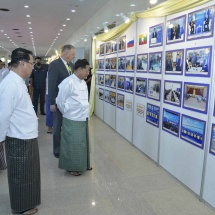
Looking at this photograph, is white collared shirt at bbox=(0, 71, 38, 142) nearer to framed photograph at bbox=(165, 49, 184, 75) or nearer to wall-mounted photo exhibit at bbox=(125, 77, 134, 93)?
framed photograph at bbox=(165, 49, 184, 75)

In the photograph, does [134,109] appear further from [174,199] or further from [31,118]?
[31,118]

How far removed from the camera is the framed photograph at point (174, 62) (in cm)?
296

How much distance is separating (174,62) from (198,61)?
0.47 m

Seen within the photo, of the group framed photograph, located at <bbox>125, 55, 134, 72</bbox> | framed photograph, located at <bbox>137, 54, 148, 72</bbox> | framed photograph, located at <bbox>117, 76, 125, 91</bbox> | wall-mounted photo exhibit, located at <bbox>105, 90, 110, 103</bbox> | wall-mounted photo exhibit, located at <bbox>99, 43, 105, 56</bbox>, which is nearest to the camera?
framed photograph, located at <bbox>137, 54, 148, 72</bbox>

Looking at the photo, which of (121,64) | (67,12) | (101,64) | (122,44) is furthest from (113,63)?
(67,12)

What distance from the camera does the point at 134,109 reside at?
14.5 feet

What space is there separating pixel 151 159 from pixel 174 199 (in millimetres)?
1154

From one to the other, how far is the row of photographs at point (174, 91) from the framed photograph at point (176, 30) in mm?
537

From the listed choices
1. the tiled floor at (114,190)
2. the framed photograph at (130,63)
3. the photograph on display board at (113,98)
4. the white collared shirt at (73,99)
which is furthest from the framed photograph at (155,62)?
the photograph on display board at (113,98)

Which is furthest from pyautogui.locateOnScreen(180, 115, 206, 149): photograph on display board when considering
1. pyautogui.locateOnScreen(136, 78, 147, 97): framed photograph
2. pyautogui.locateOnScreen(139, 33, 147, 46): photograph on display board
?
pyautogui.locateOnScreen(139, 33, 147, 46): photograph on display board

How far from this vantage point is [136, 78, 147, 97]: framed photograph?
398 cm

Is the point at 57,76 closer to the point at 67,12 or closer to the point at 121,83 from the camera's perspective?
the point at 121,83

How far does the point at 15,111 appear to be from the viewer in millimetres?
2059

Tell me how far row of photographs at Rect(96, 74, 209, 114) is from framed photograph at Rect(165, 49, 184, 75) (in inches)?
5.4
